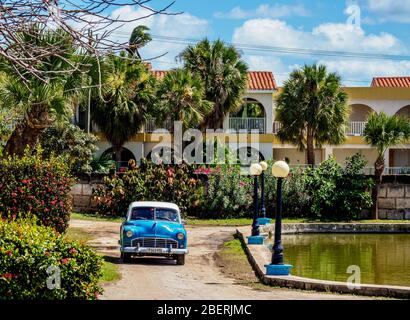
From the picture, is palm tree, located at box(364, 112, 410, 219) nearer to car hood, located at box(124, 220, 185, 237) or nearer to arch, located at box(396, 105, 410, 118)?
arch, located at box(396, 105, 410, 118)

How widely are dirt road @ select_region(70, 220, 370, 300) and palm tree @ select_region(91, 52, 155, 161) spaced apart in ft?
52.7

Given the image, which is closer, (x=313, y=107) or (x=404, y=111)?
(x=313, y=107)

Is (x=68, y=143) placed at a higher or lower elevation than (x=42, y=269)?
higher

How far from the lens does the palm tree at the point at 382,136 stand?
34781mm

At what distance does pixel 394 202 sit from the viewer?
35.6m

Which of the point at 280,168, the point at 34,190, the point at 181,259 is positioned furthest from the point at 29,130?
the point at 280,168

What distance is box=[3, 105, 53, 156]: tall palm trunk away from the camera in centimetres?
2320

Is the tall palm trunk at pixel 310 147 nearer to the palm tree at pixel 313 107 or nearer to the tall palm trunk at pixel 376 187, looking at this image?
the palm tree at pixel 313 107

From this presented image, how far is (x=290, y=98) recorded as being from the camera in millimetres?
41594

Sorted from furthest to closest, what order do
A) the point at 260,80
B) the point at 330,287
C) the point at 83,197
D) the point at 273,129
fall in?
1. the point at 260,80
2. the point at 273,129
3. the point at 83,197
4. the point at 330,287

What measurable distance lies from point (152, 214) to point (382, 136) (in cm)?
1685

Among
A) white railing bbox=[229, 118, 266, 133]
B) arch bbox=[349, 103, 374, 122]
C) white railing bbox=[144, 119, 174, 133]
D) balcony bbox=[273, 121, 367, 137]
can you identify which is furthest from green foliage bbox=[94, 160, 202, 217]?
arch bbox=[349, 103, 374, 122]

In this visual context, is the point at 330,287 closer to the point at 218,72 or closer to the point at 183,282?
the point at 183,282
